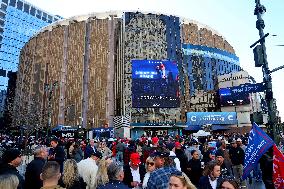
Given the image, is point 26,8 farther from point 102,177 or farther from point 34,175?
point 102,177

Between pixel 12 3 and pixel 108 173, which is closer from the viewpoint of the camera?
pixel 108 173

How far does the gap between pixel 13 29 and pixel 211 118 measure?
283 ft

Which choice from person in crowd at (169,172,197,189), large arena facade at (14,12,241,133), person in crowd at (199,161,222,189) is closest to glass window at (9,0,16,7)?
large arena facade at (14,12,241,133)

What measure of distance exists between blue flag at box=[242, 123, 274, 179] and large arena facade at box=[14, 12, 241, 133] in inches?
1678

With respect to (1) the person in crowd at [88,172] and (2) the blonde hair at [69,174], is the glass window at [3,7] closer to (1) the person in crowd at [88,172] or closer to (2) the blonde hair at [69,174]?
(1) the person in crowd at [88,172]

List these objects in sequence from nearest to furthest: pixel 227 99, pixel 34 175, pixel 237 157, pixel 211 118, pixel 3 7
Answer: pixel 34 175, pixel 237 157, pixel 211 118, pixel 227 99, pixel 3 7

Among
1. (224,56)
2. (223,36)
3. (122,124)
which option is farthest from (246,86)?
(223,36)

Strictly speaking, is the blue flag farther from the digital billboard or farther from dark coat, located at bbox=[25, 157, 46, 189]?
the digital billboard

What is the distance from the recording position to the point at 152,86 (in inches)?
1880

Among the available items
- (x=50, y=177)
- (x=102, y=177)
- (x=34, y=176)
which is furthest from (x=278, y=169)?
(x=34, y=176)

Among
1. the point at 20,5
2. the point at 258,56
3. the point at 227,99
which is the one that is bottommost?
the point at 258,56

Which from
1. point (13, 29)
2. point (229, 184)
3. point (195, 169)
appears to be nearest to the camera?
point (229, 184)

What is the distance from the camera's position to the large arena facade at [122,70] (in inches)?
1951

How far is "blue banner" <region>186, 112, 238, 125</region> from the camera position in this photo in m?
50.7
